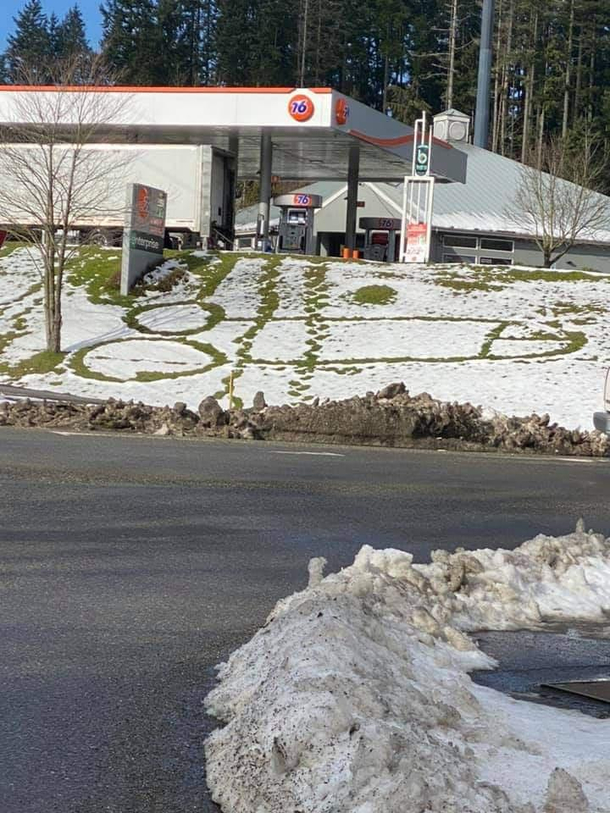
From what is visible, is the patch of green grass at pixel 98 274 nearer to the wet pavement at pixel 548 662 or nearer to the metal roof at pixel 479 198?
the metal roof at pixel 479 198

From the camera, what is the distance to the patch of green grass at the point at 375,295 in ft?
112

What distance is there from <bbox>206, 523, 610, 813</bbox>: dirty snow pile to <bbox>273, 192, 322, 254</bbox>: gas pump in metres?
42.6

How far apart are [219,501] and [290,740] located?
635cm

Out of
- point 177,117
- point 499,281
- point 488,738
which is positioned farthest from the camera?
point 177,117

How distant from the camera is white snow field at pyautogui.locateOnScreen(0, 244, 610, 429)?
25.8 meters

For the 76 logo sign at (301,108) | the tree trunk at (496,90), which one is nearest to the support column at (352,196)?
the 76 logo sign at (301,108)

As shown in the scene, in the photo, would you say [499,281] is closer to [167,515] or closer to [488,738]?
[167,515]

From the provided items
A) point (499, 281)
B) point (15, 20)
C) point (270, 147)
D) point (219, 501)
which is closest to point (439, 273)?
point (499, 281)

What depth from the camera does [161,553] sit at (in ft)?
25.8

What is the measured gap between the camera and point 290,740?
3.84m

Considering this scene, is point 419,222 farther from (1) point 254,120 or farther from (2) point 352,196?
(2) point 352,196

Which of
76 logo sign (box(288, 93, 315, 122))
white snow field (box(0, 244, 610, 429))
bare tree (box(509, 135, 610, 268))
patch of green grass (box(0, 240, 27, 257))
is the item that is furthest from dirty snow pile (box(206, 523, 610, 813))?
bare tree (box(509, 135, 610, 268))

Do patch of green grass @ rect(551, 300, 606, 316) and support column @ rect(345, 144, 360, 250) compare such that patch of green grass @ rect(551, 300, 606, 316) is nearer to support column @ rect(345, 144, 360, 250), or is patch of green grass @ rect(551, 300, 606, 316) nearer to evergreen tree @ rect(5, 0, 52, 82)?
support column @ rect(345, 144, 360, 250)

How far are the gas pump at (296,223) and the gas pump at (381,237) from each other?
158 inches
